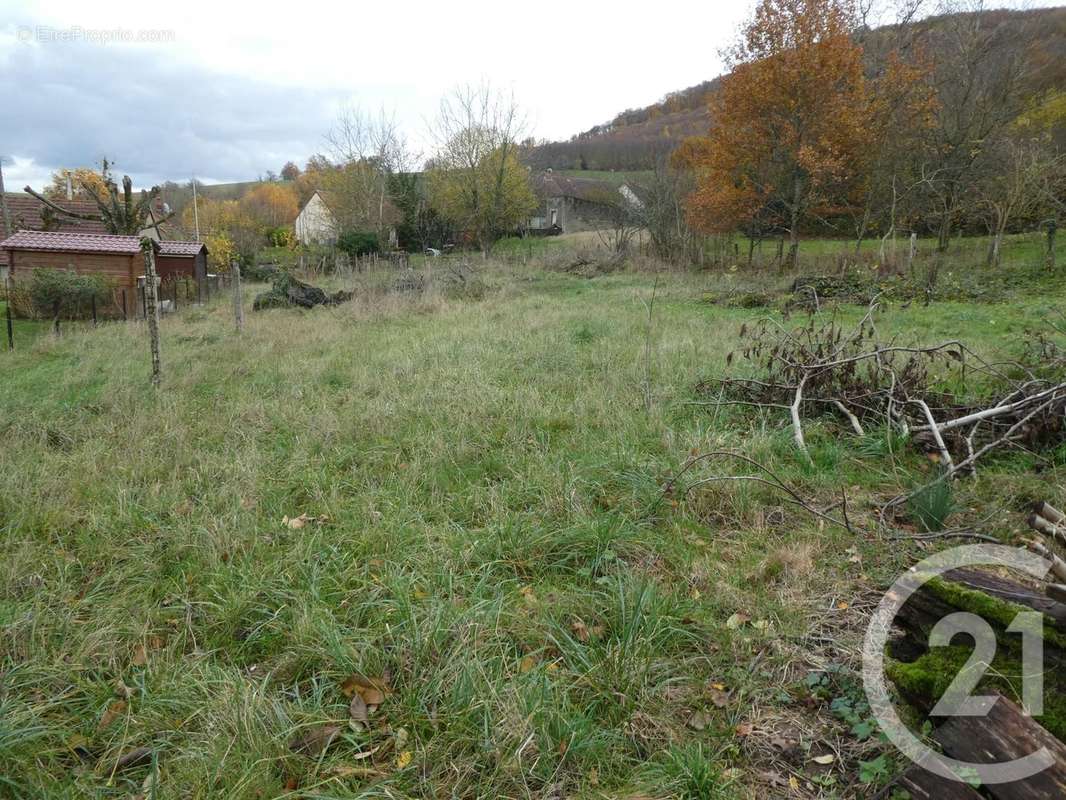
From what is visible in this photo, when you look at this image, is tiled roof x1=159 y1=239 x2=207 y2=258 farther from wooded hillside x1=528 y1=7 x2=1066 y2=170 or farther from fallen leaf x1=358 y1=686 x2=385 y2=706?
fallen leaf x1=358 y1=686 x2=385 y2=706

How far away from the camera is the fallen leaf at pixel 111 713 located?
2.16 meters

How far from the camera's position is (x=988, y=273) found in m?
15.7

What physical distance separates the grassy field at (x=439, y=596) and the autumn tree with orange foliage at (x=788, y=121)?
1629 centimetres

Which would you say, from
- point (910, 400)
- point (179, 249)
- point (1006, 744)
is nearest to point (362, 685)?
point (1006, 744)

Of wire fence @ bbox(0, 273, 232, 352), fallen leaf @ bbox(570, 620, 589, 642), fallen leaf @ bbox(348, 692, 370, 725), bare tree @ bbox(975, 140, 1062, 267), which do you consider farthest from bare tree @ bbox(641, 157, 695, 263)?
fallen leaf @ bbox(348, 692, 370, 725)

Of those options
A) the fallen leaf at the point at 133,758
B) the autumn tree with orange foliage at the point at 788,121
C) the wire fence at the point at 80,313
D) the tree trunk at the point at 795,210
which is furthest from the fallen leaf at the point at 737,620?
the tree trunk at the point at 795,210

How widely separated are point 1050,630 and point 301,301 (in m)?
15.9

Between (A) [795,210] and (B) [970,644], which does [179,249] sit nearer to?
(A) [795,210]

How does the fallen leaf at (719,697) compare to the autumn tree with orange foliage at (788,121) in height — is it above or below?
below

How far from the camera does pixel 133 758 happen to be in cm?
203

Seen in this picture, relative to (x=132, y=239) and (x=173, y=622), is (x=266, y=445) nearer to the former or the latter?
(x=173, y=622)

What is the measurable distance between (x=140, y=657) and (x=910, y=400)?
197 inches

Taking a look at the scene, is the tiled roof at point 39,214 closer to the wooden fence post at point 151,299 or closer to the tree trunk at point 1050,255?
the wooden fence post at point 151,299

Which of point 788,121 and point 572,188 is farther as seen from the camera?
point 572,188
